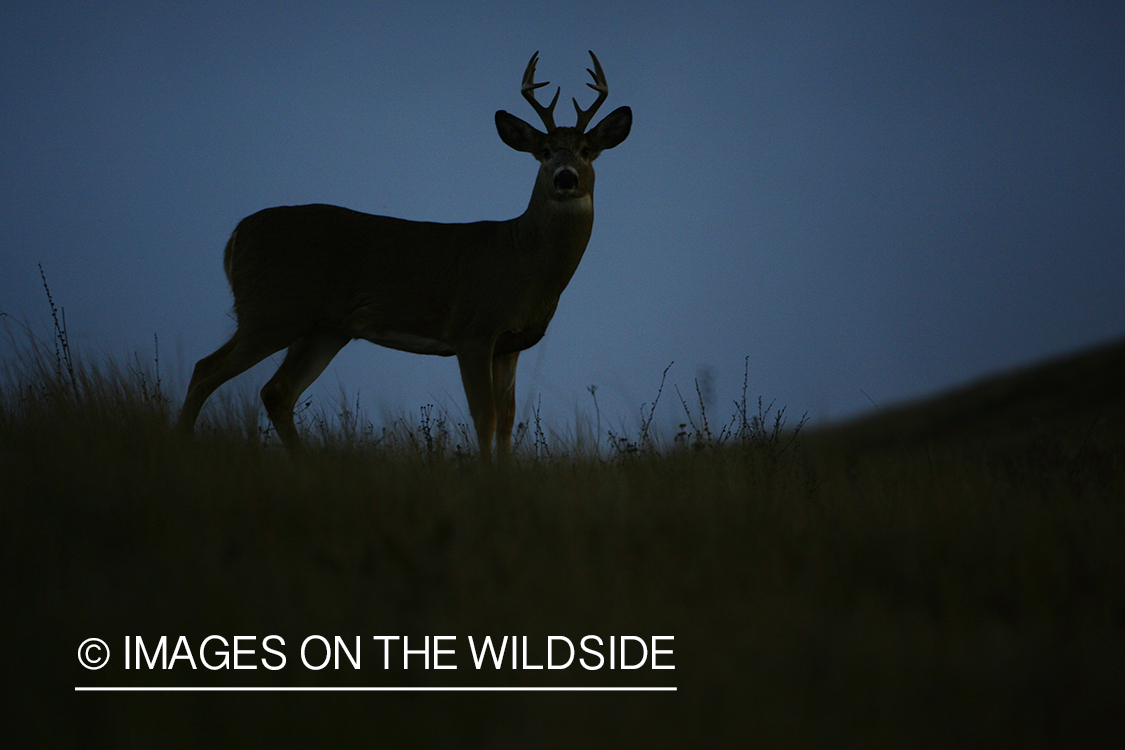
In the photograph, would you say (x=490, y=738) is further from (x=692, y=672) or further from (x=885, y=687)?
(x=885, y=687)

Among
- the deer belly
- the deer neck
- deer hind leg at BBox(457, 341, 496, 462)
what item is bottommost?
deer hind leg at BBox(457, 341, 496, 462)

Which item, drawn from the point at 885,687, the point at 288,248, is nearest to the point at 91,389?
the point at 288,248

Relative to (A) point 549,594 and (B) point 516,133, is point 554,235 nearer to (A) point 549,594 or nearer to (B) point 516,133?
(B) point 516,133

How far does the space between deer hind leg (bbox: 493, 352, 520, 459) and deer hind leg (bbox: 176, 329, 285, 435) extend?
159 cm

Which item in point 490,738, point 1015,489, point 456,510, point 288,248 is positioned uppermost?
point 288,248

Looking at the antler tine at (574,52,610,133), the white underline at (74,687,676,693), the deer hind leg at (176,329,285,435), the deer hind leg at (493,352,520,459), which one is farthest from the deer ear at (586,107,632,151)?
the white underline at (74,687,676,693)

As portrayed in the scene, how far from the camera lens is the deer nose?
6.36 meters

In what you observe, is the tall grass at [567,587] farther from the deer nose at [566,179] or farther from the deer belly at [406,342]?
the deer nose at [566,179]

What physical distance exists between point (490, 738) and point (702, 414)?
4467mm

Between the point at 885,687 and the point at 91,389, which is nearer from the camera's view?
the point at 885,687

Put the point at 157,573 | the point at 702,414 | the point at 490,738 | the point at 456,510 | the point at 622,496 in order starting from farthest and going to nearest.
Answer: the point at 702,414
the point at 622,496
the point at 456,510
the point at 157,573
the point at 490,738

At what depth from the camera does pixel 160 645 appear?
2721 mm

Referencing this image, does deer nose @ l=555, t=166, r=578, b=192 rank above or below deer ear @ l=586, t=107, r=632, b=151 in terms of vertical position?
below

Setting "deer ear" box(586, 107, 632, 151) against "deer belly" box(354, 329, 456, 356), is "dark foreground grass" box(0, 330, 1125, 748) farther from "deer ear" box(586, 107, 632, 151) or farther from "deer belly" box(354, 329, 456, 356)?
"deer ear" box(586, 107, 632, 151)
